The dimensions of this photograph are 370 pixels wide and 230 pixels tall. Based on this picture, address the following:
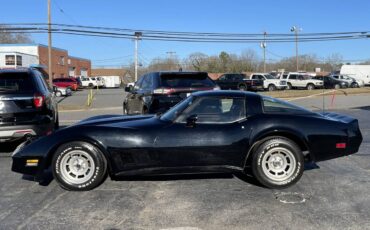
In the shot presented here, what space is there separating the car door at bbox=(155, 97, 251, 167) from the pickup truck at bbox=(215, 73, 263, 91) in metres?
33.2

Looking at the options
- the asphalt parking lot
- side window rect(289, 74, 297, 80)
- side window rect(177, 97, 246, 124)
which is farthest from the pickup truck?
side window rect(177, 97, 246, 124)

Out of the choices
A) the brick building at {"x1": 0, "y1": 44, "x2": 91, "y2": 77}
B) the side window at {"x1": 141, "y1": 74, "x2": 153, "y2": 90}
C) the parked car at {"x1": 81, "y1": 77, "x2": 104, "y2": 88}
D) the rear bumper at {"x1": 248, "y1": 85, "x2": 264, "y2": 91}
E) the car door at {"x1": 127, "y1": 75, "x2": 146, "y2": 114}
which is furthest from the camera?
the parked car at {"x1": 81, "y1": 77, "x2": 104, "y2": 88}

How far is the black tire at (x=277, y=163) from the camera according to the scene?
580cm

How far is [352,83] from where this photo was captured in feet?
152

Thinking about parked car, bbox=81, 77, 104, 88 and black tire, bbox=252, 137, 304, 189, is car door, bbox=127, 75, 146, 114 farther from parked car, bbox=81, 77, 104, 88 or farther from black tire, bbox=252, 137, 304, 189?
parked car, bbox=81, 77, 104, 88

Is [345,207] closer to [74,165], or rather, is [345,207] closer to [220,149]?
[220,149]

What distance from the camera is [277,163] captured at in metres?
5.85

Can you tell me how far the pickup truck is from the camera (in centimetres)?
3910

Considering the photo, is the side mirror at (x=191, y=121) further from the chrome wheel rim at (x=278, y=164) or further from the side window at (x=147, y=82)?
the side window at (x=147, y=82)

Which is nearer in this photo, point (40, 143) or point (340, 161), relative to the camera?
point (40, 143)

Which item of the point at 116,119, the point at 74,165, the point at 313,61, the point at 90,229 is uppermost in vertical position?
the point at 313,61

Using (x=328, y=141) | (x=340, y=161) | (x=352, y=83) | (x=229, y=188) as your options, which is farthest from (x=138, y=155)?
(x=352, y=83)

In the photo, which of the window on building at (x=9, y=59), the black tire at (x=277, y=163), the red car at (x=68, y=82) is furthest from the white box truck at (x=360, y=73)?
the black tire at (x=277, y=163)

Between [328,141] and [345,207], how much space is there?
1202 mm
